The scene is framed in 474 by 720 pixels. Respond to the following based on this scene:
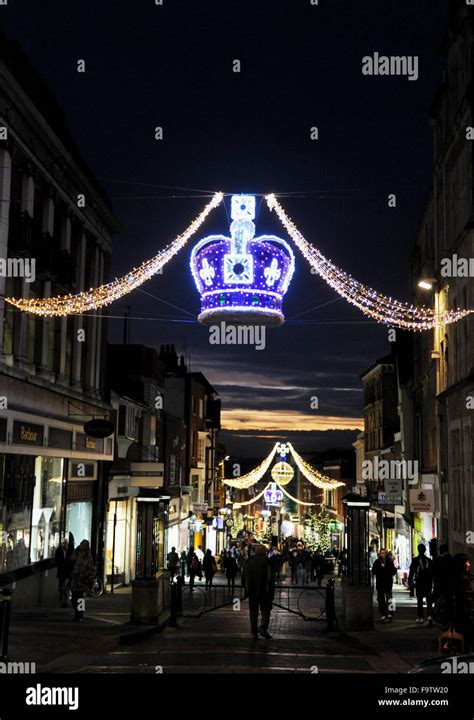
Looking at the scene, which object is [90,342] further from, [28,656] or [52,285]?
[28,656]

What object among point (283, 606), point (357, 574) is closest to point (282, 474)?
point (283, 606)

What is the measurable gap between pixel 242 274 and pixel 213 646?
8.16 m

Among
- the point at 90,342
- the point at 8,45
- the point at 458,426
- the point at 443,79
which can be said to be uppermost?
the point at 443,79

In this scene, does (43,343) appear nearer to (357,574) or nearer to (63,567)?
(63,567)

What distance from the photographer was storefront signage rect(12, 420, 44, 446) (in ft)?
64.9

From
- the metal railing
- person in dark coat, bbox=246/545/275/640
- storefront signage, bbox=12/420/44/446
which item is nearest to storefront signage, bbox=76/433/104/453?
storefront signage, bbox=12/420/44/446

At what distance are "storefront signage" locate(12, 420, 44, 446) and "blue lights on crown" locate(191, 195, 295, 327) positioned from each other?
538 cm

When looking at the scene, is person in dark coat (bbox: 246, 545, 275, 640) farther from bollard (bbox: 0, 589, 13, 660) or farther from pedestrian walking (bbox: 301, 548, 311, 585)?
pedestrian walking (bbox: 301, 548, 311, 585)

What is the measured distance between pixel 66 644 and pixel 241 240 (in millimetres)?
9246

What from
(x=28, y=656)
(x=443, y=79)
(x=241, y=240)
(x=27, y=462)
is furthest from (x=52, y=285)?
(x=443, y=79)

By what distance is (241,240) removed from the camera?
1812 cm

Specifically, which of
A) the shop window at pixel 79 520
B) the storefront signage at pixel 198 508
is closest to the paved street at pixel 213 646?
the shop window at pixel 79 520

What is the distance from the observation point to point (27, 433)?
20.7m

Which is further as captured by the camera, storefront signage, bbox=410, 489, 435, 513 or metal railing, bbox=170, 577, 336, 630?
storefront signage, bbox=410, 489, 435, 513
